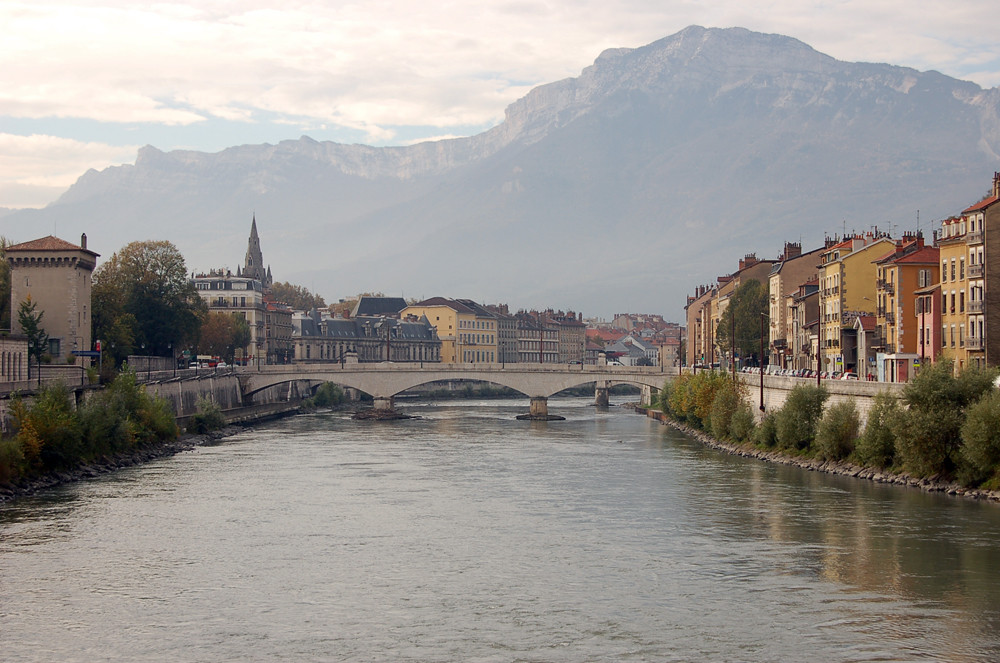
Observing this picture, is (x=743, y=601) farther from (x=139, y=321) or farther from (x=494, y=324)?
(x=494, y=324)

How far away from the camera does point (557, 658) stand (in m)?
25.8

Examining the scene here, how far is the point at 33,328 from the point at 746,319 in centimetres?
4819

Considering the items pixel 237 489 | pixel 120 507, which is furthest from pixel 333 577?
pixel 237 489

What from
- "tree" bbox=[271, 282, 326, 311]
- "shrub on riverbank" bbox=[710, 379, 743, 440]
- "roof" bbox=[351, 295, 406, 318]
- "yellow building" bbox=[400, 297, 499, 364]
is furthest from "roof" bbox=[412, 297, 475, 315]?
"shrub on riverbank" bbox=[710, 379, 743, 440]

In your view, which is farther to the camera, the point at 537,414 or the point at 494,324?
the point at 494,324

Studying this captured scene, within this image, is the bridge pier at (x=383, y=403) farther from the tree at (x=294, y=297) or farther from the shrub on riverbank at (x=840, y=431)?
the tree at (x=294, y=297)

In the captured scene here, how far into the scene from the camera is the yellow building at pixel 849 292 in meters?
70.7

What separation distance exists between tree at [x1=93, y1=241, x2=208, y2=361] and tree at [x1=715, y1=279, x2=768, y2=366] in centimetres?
3821

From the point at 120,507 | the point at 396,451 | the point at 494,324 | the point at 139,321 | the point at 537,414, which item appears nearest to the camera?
the point at 120,507

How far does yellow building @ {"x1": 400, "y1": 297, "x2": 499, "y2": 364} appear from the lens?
558ft

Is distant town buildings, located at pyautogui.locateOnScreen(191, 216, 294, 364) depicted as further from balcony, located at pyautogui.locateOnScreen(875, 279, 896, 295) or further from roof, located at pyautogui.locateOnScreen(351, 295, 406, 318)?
balcony, located at pyautogui.locateOnScreen(875, 279, 896, 295)

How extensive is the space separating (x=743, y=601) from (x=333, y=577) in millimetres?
10276

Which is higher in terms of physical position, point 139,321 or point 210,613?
point 139,321

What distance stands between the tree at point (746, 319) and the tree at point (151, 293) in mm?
38208
